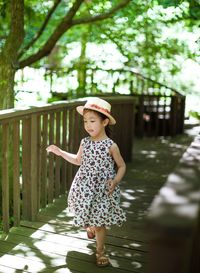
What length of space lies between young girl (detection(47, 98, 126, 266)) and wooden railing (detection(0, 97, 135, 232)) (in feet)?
2.03

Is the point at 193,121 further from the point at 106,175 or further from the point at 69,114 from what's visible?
the point at 106,175

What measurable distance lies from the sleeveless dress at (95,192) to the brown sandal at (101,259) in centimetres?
25

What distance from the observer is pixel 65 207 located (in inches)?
187

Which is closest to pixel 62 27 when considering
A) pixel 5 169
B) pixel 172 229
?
pixel 5 169

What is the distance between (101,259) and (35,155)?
1271 millimetres

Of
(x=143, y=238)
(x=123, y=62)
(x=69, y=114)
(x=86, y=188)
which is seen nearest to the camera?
(x=86, y=188)

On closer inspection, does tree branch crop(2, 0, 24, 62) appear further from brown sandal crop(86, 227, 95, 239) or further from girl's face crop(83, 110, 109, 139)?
brown sandal crop(86, 227, 95, 239)

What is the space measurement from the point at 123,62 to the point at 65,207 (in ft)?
21.3

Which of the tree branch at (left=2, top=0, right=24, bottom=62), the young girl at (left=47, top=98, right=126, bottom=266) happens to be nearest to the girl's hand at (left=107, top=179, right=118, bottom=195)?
the young girl at (left=47, top=98, right=126, bottom=266)

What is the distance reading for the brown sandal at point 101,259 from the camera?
3426mm

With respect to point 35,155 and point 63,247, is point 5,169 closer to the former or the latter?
point 35,155

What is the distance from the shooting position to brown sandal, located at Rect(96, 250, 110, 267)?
11.2 ft

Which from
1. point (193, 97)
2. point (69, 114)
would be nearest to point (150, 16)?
point (69, 114)

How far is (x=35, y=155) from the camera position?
4.21 meters
